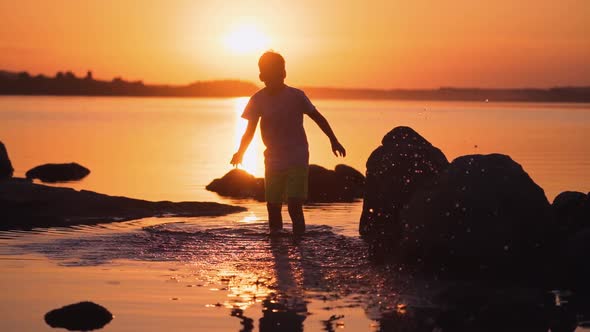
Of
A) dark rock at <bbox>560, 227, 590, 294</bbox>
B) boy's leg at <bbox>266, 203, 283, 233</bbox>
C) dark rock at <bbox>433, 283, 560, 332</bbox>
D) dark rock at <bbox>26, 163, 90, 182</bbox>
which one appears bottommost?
dark rock at <bbox>433, 283, 560, 332</bbox>

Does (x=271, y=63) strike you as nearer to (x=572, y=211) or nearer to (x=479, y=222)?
(x=479, y=222)

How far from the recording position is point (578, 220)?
1222 centimetres

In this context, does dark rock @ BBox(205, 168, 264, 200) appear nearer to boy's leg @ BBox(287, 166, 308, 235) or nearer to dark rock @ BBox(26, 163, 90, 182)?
dark rock @ BBox(26, 163, 90, 182)

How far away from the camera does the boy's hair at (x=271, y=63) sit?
39.8 ft

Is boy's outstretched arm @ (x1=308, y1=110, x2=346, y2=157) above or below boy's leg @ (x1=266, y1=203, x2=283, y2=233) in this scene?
above

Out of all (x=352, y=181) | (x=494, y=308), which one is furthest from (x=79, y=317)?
(x=352, y=181)

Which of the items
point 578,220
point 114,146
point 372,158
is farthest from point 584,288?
point 114,146

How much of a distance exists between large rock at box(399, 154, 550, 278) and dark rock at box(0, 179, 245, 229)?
17.9ft

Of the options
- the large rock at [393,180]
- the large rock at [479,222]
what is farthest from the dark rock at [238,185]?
the large rock at [479,222]

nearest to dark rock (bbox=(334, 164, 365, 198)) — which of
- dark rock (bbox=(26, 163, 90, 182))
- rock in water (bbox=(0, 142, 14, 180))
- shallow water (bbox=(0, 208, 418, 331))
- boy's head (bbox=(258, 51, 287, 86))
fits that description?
shallow water (bbox=(0, 208, 418, 331))

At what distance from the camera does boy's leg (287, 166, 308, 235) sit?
12297 mm

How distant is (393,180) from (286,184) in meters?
1.31

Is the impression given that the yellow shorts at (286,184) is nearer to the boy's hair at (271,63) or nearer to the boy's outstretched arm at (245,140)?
the boy's outstretched arm at (245,140)

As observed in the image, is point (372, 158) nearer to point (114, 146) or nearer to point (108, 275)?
point (108, 275)
